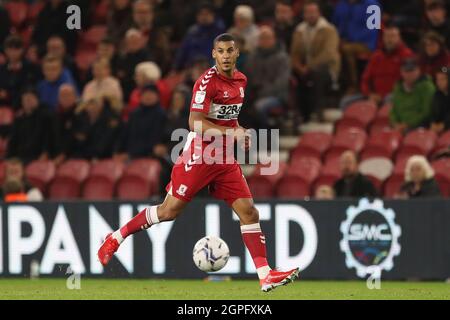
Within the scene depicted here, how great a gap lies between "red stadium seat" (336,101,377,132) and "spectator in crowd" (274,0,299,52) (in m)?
1.69

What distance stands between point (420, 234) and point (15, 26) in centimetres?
974

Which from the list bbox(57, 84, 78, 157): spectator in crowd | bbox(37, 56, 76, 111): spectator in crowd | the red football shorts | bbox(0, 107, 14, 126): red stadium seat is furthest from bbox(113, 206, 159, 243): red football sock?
bbox(0, 107, 14, 126): red stadium seat

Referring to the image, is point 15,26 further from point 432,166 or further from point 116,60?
point 432,166

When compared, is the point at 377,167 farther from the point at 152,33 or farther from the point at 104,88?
the point at 152,33

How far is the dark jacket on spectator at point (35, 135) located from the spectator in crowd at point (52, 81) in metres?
0.70

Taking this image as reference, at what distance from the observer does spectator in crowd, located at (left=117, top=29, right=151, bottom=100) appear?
17141mm

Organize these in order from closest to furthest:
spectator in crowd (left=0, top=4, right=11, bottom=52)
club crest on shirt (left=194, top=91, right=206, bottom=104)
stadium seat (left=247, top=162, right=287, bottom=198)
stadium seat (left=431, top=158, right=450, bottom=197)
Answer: club crest on shirt (left=194, top=91, right=206, bottom=104) < stadium seat (left=431, top=158, right=450, bottom=197) < stadium seat (left=247, top=162, right=287, bottom=198) < spectator in crowd (left=0, top=4, right=11, bottom=52)

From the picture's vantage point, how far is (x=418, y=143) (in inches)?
581

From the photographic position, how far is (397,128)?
1521 cm

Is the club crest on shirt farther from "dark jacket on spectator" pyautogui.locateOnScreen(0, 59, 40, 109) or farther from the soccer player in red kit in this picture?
"dark jacket on spectator" pyautogui.locateOnScreen(0, 59, 40, 109)

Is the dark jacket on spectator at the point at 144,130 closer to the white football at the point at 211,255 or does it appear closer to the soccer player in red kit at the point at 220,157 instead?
the white football at the point at 211,255

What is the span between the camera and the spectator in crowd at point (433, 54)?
1512 centimetres

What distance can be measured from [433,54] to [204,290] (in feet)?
17.3

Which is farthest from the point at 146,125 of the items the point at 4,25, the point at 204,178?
the point at 204,178
